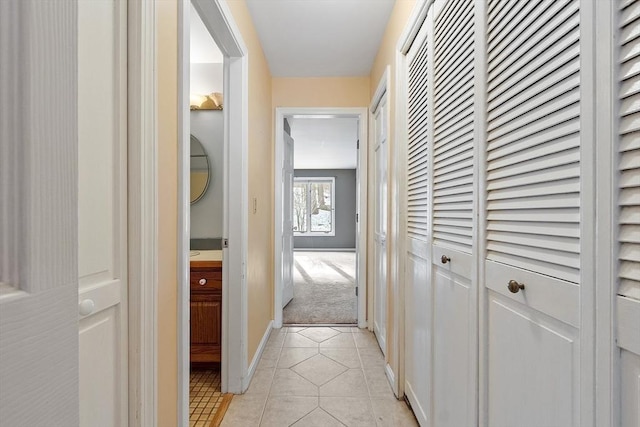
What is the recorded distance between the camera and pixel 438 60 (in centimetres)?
152

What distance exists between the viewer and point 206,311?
7.66 feet

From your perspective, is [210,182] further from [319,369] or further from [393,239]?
[319,369]

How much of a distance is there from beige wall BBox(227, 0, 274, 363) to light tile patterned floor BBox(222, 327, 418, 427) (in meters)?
0.25

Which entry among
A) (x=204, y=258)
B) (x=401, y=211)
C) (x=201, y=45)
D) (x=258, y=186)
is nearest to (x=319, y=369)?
(x=204, y=258)

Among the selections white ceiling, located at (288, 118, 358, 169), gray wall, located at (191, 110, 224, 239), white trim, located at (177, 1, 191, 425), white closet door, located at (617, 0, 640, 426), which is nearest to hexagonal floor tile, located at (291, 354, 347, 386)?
gray wall, located at (191, 110, 224, 239)

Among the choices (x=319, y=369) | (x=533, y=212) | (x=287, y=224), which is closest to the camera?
(x=533, y=212)

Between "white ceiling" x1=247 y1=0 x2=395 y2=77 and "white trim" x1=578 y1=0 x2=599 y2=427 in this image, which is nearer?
"white trim" x1=578 y1=0 x2=599 y2=427

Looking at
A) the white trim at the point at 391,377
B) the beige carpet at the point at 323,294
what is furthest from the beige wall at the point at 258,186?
the white trim at the point at 391,377

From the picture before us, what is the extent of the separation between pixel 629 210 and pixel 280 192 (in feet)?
9.73

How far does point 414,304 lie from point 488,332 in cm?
82

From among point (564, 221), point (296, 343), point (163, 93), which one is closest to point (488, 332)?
point (564, 221)

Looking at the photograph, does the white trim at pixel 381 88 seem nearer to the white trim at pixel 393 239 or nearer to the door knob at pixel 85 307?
the white trim at pixel 393 239

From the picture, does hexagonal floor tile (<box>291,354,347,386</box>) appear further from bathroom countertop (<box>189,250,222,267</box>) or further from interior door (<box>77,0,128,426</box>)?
interior door (<box>77,0,128,426</box>)

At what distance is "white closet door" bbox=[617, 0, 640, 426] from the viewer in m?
0.55
